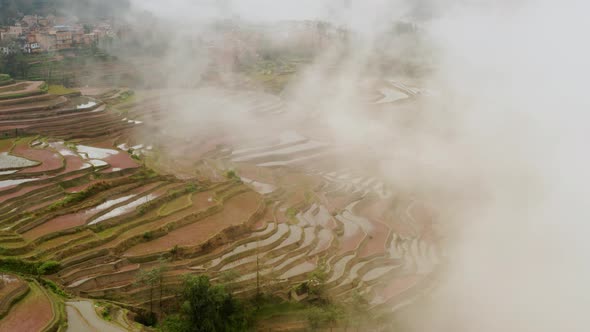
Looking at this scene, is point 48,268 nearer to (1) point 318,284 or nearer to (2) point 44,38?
(1) point 318,284

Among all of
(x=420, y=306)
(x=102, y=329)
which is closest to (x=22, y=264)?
(x=102, y=329)

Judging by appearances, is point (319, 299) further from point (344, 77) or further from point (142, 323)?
point (344, 77)

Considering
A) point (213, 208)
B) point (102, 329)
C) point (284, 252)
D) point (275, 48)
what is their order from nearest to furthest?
1. point (102, 329)
2. point (284, 252)
3. point (213, 208)
4. point (275, 48)

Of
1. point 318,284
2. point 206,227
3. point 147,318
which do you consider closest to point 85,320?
point 147,318

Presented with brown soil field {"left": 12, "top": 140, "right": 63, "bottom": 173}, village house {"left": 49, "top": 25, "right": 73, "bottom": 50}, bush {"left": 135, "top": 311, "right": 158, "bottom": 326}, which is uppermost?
village house {"left": 49, "top": 25, "right": 73, "bottom": 50}

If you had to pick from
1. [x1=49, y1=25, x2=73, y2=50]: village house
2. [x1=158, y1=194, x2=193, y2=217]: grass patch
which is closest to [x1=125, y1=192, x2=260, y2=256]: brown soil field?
[x1=158, y1=194, x2=193, y2=217]: grass patch

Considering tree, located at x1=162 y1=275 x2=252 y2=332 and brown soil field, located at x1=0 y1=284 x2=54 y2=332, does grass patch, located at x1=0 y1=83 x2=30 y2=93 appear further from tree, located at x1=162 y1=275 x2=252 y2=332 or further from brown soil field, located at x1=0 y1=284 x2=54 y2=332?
tree, located at x1=162 y1=275 x2=252 y2=332

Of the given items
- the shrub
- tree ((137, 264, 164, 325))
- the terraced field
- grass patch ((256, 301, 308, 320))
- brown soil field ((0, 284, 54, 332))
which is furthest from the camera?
the terraced field
